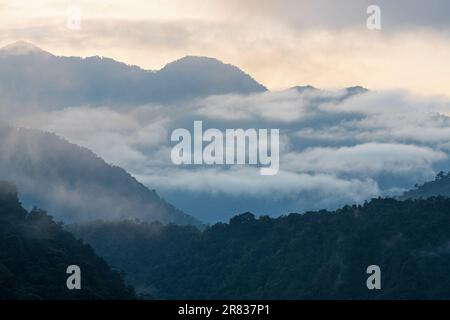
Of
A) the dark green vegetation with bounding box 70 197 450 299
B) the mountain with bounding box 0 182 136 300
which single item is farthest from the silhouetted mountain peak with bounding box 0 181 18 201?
the dark green vegetation with bounding box 70 197 450 299

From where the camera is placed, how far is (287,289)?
181 meters

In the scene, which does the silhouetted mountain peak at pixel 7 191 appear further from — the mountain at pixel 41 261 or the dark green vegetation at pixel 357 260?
the dark green vegetation at pixel 357 260

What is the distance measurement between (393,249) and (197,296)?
36648mm

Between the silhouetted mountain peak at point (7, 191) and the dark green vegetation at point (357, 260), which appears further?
the dark green vegetation at point (357, 260)

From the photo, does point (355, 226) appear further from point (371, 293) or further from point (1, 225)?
point (1, 225)

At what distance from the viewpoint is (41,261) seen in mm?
141750

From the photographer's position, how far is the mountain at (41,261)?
13238 centimetres

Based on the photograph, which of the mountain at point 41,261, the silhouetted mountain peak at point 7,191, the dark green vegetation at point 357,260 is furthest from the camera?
the dark green vegetation at point 357,260

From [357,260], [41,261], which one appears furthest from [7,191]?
[357,260]

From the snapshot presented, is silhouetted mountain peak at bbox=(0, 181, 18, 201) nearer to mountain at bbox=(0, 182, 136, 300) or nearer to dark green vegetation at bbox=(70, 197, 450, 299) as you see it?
mountain at bbox=(0, 182, 136, 300)

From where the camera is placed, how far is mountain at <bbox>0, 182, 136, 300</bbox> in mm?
132375

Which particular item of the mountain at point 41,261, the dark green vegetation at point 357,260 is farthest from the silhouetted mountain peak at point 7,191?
the dark green vegetation at point 357,260

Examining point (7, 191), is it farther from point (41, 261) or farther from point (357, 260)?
point (357, 260)
